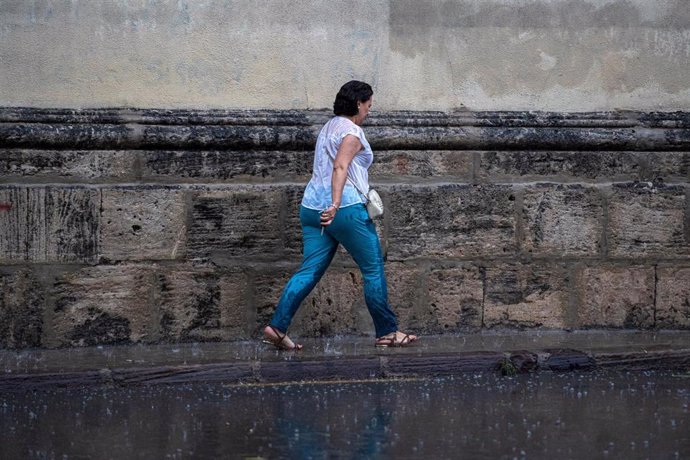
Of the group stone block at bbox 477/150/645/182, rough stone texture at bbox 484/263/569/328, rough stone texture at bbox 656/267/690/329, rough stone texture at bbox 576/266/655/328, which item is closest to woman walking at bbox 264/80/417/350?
rough stone texture at bbox 484/263/569/328

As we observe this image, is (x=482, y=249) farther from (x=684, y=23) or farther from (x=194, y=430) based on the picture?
(x=194, y=430)

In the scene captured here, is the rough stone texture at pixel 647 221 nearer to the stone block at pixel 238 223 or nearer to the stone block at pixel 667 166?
the stone block at pixel 667 166

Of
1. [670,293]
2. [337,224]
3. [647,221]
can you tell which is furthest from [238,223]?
[670,293]

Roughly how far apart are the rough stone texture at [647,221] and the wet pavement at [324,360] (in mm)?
726

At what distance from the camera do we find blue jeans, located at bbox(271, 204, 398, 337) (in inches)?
329

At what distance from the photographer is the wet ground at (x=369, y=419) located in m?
5.88

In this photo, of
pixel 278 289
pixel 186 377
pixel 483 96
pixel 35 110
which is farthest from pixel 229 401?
pixel 483 96

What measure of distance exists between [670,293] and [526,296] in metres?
1.01

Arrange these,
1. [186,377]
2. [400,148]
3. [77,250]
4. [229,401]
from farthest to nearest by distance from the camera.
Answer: [400,148] → [77,250] → [186,377] → [229,401]

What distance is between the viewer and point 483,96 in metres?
9.55

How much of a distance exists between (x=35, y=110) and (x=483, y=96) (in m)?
2.97

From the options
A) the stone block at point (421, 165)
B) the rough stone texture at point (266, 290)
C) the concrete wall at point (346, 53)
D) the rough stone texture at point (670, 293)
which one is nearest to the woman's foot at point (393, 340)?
the rough stone texture at point (266, 290)

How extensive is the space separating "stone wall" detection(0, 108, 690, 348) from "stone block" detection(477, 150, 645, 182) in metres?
0.01

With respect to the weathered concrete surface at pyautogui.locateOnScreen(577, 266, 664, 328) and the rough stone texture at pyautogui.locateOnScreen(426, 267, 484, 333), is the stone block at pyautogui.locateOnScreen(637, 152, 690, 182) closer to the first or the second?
the weathered concrete surface at pyautogui.locateOnScreen(577, 266, 664, 328)
